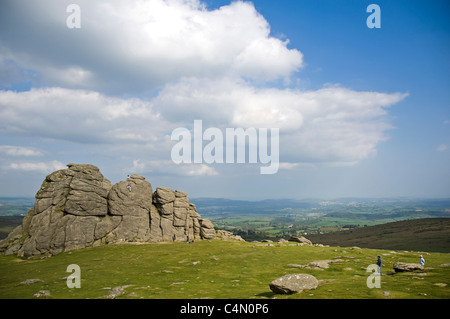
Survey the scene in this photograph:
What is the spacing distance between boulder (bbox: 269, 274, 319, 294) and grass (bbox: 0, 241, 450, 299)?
670mm

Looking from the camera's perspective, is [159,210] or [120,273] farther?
[159,210]

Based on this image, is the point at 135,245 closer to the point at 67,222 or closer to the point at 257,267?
the point at 67,222

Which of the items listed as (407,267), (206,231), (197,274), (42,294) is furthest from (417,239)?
Answer: (42,294)

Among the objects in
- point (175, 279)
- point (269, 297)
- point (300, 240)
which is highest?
point (269, 297)

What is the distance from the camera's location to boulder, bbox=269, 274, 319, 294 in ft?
91.9

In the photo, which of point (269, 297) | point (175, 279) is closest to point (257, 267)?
point (175, 279)

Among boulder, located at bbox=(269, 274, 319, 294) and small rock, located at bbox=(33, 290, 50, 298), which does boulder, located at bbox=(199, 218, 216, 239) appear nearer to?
small rock, located at bbox=(33, 290, 50, 298)

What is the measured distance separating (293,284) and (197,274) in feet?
75.5

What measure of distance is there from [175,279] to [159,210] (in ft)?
169

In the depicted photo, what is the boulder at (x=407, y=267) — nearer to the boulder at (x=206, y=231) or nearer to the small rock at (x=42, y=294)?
the small rock at (x=42, y=294)

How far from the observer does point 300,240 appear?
314 ft

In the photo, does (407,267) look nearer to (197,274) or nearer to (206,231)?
(197,274)

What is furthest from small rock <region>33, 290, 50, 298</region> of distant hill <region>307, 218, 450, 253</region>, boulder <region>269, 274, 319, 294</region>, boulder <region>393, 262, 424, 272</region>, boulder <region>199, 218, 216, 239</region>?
distant hill <region>307, 218, 450, 253</region>

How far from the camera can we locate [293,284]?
28328 mm
